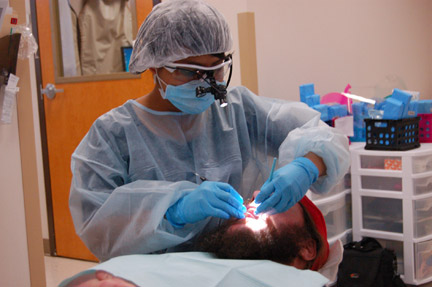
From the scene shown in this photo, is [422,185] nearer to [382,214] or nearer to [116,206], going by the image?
[382,214]

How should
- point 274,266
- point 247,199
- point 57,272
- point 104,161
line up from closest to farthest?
point 274,266, point 104,161, point 247,199, point 57,272

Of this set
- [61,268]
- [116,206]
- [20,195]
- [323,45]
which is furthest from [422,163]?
[61,268]

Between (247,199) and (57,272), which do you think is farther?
(57,272)

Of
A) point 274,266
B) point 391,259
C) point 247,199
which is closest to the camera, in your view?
point 274,266

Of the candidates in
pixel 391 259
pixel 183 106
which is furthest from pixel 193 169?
pixel 391 259

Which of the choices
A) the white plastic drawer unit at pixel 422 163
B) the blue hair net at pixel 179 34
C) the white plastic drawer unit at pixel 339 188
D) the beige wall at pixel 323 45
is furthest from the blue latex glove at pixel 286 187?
the beige wall at pixel 323 45

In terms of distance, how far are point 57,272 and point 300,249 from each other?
2.32 metres

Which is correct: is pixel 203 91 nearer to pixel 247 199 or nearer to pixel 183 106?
pixel 183 106

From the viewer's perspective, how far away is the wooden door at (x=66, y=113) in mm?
3176

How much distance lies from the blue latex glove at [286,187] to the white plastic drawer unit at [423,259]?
160cm

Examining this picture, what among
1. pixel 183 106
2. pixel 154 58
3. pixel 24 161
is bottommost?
pixel 24 161

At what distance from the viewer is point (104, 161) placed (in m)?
1.37

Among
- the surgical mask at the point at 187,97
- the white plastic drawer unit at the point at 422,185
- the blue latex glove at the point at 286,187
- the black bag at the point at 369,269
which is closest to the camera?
the blue latex glove at the point at 286,187

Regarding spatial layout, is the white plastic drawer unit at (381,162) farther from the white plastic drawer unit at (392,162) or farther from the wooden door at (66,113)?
the wooden door at (66,113)
